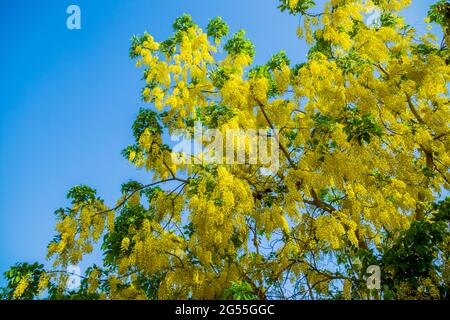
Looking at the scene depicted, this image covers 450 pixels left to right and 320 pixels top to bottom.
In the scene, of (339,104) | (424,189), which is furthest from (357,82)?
(424,189)

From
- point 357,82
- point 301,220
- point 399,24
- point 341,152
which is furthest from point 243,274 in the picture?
point 399,24

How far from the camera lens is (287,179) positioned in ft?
23.0

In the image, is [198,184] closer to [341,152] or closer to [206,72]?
[341,152]

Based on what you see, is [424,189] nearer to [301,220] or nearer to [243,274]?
[301,220]

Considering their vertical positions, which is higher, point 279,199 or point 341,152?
point 341,152

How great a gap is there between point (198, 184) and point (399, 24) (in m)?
5.79

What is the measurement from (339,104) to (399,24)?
2.97 meters

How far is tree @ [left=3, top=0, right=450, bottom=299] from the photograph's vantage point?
21.3 ft

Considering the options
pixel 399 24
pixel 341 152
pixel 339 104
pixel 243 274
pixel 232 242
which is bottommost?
pixel 243 274

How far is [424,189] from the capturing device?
7652 mm

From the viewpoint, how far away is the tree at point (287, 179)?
6492 millimetres
